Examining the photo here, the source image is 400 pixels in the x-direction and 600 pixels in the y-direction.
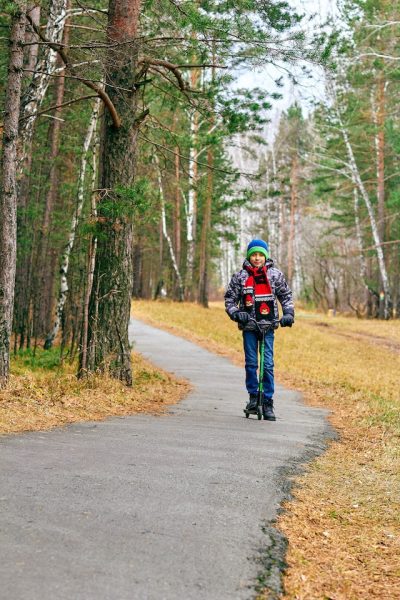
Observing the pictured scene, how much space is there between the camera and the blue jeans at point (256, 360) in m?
8.49

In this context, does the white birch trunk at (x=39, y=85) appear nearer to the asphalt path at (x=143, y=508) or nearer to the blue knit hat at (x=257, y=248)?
the blue knit hat at (x=257, y=248)

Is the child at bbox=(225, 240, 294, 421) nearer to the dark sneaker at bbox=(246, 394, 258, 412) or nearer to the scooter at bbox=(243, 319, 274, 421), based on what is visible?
the scooter at bbox=(243, 319, 274, 421)

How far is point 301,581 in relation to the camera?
11.1ft

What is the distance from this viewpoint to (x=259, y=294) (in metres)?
8.45

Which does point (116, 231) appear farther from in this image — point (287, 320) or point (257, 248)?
point (287, 320)

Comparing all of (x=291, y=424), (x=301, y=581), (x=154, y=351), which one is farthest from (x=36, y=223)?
(x=301, y=581)

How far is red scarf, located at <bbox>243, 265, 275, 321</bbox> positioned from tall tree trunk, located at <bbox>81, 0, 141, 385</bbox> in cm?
265

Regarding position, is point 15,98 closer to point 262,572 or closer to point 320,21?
point 320,21

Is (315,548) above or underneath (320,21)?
underneath

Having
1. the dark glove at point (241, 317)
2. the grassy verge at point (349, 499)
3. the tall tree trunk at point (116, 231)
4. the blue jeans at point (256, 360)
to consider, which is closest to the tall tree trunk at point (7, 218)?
the tall tree trunk at point (116, 231)

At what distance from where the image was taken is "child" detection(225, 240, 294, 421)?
27.5ft

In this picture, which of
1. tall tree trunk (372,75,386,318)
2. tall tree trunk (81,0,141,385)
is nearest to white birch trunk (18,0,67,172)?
tall tree trunk (81,0,141,385)

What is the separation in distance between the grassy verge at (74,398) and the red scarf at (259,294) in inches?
72.5

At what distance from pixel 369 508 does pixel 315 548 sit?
1.09 m
